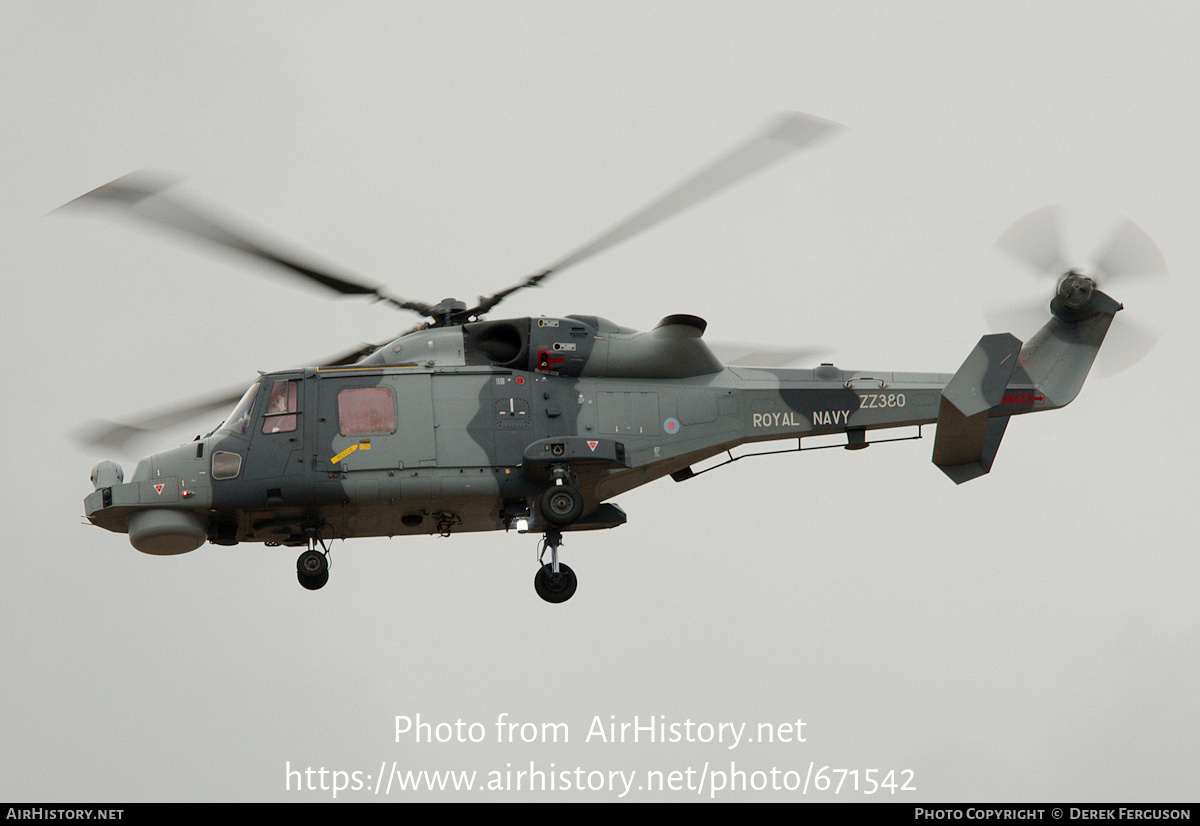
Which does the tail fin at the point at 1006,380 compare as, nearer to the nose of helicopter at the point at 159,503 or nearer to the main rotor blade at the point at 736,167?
the main rotor blade at the point at 736,167

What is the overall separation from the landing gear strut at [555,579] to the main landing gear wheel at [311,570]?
2809mm

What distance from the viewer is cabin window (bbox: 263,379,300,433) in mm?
17875

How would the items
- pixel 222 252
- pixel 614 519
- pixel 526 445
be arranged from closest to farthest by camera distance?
pixel 222 252, pixel 526 445, pixel 614 519

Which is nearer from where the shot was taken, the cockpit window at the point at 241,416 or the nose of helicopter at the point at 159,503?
the nose of helicopter at the point at 159,503

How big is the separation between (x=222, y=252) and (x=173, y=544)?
383cm

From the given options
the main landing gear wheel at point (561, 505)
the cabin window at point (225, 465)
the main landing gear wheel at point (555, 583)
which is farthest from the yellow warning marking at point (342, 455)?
the main landing gear wheel at point (555, 583)

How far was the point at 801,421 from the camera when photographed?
737 inches

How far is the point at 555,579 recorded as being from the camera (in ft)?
60.4

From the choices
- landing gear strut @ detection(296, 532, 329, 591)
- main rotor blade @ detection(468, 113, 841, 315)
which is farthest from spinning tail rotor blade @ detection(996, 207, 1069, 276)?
landing gear strut @ detection(296, 532, 329, 591)

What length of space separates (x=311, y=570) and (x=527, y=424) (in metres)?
3.41

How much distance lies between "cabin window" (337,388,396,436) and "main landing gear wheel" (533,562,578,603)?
9.23ft

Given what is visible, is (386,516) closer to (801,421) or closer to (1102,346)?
(801,421)

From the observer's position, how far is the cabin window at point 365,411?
17.8m
